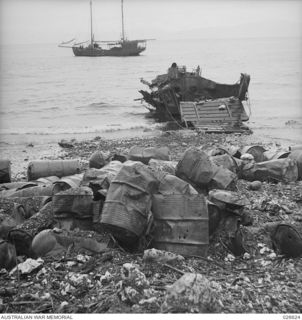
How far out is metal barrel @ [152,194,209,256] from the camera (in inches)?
144

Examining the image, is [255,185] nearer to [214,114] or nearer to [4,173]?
[4,173]

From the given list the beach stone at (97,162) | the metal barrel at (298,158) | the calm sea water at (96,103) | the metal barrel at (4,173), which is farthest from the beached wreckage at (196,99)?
the metal barrel at (4,173)

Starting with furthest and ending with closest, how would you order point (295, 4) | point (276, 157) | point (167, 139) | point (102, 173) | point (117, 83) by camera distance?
1. point (117, 83)
2. point (167, 139)
3. point (276, 157)
4. point (295, 4)
5. point (102, 173)

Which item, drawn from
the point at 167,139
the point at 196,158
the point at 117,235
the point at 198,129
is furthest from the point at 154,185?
the point at 198,129

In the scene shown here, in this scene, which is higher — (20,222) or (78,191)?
(78,191)

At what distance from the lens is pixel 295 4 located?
578cm

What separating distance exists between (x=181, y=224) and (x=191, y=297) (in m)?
0.90

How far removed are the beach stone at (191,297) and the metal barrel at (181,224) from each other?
759 mm

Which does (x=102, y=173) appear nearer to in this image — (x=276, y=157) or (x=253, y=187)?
(x=253, y=187)

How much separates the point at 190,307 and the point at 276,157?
4.78m

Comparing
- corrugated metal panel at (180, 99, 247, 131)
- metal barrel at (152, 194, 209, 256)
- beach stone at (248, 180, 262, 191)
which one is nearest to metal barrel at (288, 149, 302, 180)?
beach stone at (248, 180, 262, 191)

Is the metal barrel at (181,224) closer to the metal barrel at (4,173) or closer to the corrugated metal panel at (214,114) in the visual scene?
the metal barrel at (4,173)

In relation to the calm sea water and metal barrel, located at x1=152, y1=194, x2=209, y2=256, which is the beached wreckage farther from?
metal barrel, located at x1=152, y1=194, x2=209, y2=256

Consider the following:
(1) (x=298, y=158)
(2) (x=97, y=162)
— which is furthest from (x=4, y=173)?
(1) (x=298, y=158)
